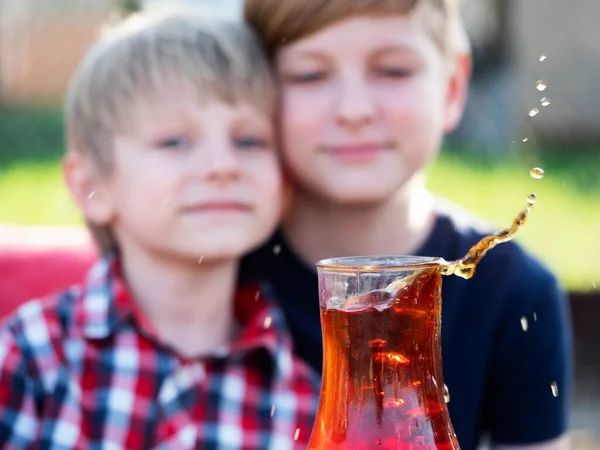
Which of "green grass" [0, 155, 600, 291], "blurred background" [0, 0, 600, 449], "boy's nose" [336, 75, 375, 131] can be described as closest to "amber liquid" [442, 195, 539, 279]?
"boy's nose" [336, 75, 375, 131]

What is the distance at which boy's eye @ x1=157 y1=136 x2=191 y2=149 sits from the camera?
1738 millimetres

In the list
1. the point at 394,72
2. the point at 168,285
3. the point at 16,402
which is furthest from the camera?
the point at 168,285

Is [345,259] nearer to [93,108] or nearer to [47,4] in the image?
[93,108]

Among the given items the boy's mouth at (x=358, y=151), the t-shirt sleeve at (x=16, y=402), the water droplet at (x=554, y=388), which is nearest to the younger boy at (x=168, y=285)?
the t-shirt sleeve at (x=16, y=402)

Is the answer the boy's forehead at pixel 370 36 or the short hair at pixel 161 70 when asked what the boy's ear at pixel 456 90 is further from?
the short hair at pixel 161 70

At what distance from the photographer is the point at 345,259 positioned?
921 millimetres

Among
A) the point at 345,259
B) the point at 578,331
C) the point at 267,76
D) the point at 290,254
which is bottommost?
the point at 578,331

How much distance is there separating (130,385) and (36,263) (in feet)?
2.00

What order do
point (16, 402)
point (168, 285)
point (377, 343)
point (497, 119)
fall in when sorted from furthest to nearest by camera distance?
point (497, 119) → point (168, 285) → point (16, 402) → point (377, 343)

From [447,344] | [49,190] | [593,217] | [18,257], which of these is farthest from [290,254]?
[49,190]

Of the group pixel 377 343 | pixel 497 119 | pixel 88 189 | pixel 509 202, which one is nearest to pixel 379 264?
pixel 377 343

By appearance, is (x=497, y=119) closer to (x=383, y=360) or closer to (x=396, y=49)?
(x=396, y=49)

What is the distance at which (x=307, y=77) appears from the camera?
5.82 ft

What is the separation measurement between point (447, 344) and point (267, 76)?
1.98 ft
